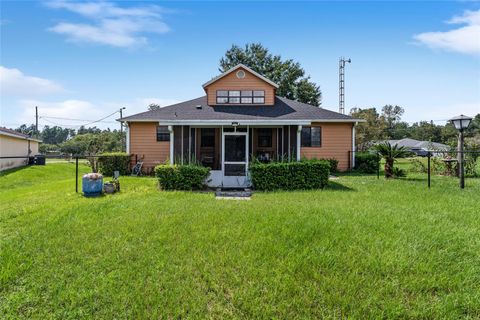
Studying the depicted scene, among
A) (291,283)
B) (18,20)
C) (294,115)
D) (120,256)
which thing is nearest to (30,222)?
(120,256)

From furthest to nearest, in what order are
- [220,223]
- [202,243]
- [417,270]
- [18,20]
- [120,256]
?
[18,20], [220,223], [202,243], [120,256], [417,270]

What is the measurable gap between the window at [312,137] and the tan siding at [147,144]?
8.24m

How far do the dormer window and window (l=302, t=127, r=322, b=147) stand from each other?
323 cm

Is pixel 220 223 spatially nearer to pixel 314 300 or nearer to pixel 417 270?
pixel 314 300

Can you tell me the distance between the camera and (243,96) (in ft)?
51.8

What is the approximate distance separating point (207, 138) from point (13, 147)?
18343 mm

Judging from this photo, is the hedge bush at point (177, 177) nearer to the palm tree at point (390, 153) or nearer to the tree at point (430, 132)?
the palm tree at point (390, 153)

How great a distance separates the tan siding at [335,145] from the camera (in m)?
16.1

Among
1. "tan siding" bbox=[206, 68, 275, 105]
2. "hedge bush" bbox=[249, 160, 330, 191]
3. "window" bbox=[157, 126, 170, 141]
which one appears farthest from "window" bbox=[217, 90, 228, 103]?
"hedge bush" bbox=[249, 160, 330, 191]

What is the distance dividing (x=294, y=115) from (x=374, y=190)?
21.9 ft

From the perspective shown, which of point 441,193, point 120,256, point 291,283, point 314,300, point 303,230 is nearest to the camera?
point 314,300

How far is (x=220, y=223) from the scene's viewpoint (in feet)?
17.0

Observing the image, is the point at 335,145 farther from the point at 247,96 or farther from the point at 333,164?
the point at 247,96

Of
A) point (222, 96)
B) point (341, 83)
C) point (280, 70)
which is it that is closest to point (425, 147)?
point (341, 83)
